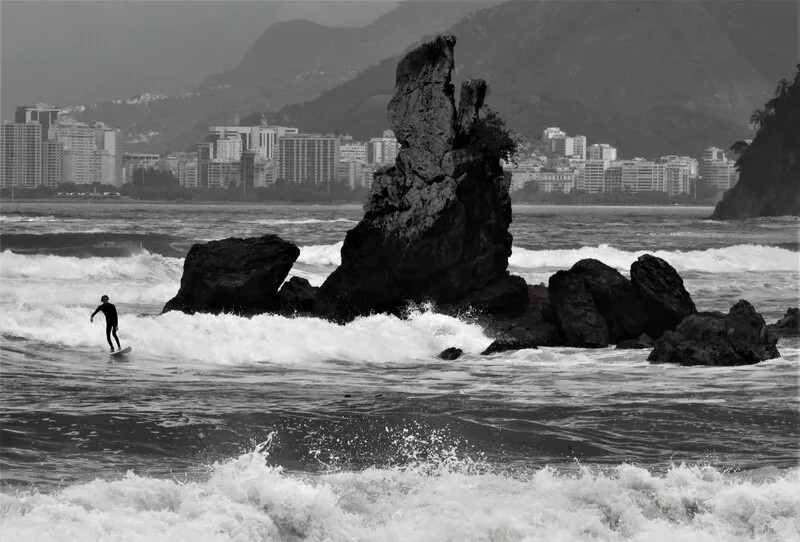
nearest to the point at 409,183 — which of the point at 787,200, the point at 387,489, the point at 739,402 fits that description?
the point at 739,402

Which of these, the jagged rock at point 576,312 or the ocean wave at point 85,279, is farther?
the ocean wave at point 85,279

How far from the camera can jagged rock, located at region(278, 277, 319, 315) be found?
1032 inches

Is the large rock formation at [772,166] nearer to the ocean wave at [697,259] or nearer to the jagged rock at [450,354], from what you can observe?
the ocean wave at [697,259]

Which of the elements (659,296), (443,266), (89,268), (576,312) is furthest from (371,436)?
(89,268)

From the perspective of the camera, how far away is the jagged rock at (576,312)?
23328mm

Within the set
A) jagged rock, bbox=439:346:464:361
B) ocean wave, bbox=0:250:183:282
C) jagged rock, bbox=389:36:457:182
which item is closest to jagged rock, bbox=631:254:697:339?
jagged rock, bbox=439:346:464:361

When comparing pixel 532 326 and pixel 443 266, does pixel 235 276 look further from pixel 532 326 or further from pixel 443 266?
pixel 532 326

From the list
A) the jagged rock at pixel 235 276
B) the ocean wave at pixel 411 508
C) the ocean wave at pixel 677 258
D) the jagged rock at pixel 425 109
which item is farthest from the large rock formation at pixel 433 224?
the ocean wave at pixel 677 258

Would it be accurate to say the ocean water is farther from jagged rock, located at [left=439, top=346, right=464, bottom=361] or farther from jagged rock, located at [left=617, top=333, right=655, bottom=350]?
jagged rock, located at [left=617, top=333, right=655, bottom=350]

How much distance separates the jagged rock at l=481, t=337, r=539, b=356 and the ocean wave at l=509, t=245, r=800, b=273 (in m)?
25.1

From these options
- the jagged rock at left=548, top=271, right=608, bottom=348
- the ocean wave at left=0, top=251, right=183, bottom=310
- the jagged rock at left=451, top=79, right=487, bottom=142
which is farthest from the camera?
the ocean wave at left=0, top=251, right=183, bottom=310

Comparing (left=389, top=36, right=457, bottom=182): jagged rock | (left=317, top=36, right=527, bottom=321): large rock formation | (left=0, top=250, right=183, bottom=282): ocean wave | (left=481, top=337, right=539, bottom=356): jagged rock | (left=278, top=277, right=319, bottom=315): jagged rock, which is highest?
(left=389, top=36, right=457, bottom=182): jagged rock

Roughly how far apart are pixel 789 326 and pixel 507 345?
5.96m

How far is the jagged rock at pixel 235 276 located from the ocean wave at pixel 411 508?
1340 cm
